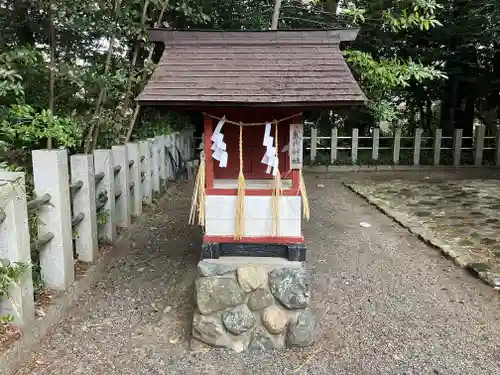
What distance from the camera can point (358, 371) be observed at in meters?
3.27

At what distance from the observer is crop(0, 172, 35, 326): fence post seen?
3.23m

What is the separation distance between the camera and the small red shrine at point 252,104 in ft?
11.7

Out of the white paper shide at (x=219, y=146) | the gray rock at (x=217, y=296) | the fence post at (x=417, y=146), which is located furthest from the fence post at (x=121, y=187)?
the fence post at (x=417, y=146)

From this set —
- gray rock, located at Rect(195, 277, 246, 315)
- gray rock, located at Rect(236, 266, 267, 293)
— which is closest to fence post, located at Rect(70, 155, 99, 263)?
gray rock, located at Rect(195, 277, 246, 315)

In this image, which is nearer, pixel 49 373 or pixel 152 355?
pixel 49 373

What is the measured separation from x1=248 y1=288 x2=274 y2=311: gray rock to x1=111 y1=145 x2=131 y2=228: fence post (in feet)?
11.2

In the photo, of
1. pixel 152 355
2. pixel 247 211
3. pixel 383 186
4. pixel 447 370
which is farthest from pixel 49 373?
pixel 383 186

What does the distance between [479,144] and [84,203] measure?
12855 mm

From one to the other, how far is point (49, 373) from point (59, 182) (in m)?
1.59

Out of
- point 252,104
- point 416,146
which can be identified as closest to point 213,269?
point 252,104

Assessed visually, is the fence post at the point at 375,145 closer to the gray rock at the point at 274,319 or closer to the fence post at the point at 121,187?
the fence post at the point at 121,187

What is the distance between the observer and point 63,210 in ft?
Answer: 13.6

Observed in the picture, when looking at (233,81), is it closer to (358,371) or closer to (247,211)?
(247,211)

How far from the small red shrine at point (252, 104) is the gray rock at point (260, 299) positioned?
0.35m
